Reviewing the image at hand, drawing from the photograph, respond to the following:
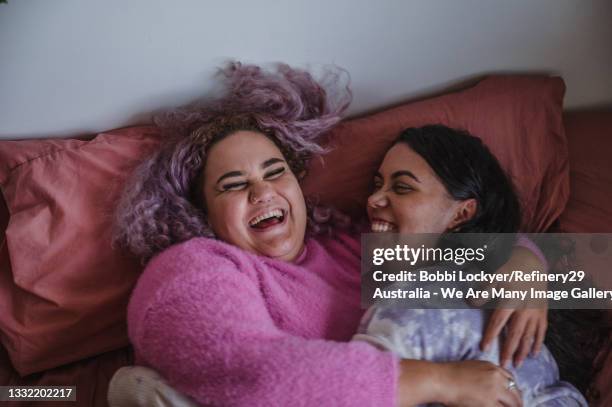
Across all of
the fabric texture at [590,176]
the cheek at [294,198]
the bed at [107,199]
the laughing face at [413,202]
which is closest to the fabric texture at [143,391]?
the bed at [107,199]

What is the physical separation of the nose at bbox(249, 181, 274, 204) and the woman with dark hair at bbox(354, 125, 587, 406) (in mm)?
206

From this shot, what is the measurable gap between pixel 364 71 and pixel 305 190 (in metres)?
0.31

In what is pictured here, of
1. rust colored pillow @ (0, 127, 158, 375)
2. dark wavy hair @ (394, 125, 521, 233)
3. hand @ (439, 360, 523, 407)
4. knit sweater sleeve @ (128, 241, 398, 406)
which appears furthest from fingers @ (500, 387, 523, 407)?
rust colored pillow @ (0, 127, 158, 375)

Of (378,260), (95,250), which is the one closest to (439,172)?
(378,260)

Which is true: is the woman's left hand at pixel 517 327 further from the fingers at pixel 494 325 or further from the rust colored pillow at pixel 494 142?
the rust colored pillow at pixel 494 142

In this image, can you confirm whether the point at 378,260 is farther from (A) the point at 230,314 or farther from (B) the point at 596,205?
(B) the point at 596,205

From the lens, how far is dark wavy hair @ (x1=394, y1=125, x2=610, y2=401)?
104 cm

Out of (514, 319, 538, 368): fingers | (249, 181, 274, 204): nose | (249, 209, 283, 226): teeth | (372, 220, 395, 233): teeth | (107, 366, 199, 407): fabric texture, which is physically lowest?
(107, 366, 199, 407): fabric texture

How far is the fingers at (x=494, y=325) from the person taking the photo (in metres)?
0.92

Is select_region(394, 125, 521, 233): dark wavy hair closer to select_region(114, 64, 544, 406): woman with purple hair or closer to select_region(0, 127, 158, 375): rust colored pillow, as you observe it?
select_region(114, 64, 544, 406): woman with purple hair

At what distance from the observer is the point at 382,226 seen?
111cm

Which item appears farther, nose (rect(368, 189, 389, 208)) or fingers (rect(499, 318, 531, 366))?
nose (rect(368, 189, 389, 208))

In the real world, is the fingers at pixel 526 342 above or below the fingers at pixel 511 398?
above

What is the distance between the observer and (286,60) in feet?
4.08
